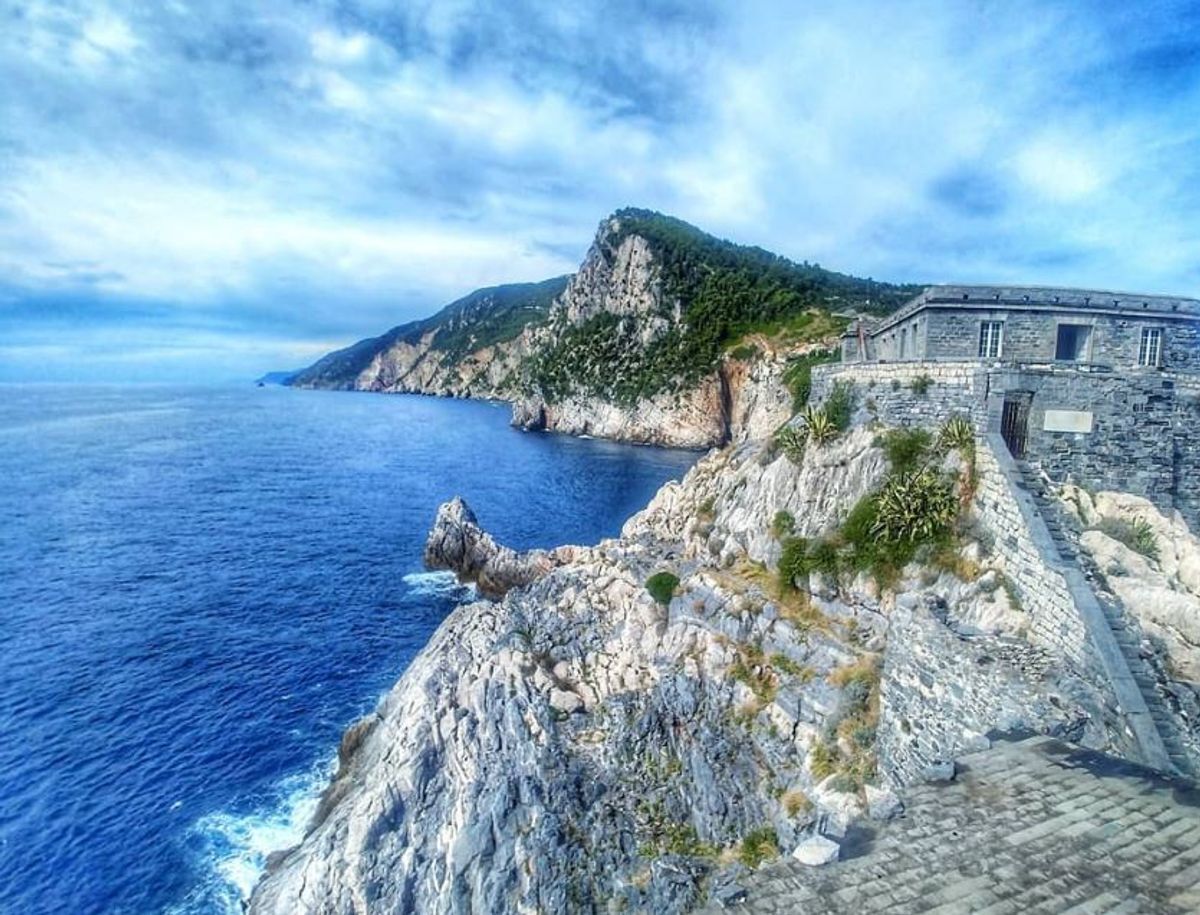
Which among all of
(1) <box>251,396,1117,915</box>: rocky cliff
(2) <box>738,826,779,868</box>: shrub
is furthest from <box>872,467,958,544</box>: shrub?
(2) <box>738,826,779,868</box>: shrub

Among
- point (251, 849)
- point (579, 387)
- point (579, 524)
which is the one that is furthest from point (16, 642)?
point (579, 387)

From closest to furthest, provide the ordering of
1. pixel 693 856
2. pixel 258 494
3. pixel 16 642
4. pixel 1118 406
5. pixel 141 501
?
pixel 693 856, pixel 1118 406, pixel 16 642, pixel 141 501, pixel 258 494

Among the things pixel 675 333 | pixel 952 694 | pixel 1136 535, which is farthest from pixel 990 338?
pixel 675 333

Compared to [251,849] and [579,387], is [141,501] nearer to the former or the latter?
[251,849]

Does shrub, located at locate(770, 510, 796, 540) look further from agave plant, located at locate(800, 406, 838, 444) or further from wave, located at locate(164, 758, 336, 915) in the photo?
wave, located at locate(164, 758, 336, 915)

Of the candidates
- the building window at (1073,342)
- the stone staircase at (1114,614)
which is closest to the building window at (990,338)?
the building window at (1073,342)

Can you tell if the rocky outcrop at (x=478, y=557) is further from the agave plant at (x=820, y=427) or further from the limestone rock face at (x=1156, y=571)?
the limestone rock face at (x=1156, y=571)

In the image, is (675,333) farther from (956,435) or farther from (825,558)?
(825,558)
